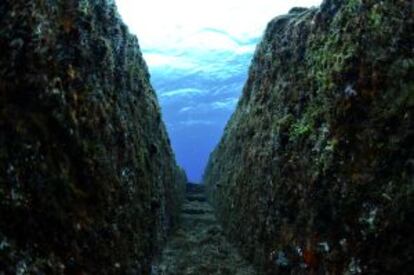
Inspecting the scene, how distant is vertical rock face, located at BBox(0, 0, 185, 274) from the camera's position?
16.8ft

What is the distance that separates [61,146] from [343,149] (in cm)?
342

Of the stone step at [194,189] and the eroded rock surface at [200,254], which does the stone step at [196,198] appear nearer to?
the stone step at [194,189]

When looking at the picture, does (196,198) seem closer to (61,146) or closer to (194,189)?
(194,189)

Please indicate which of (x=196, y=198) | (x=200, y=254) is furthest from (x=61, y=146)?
(x=196, y=198)

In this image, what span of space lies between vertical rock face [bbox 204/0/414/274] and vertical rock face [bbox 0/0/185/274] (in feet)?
8.50

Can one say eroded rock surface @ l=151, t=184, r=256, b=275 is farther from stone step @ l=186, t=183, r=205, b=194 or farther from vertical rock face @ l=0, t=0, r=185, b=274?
stone step @ l=186, t=183, r=205, b=194

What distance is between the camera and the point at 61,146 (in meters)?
5.86

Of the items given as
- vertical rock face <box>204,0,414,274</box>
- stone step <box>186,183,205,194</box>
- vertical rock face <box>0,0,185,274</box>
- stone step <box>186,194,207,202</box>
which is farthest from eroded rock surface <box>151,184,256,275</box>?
stone step <box>186,183,205,194</box>

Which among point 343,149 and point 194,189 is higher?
point 343,149

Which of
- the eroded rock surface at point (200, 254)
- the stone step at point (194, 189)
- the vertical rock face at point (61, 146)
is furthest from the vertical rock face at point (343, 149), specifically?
the stone step at point (194, 189)

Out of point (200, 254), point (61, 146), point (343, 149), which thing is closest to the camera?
point (61, 146)

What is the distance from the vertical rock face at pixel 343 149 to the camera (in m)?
5.63

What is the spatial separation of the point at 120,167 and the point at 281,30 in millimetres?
5855

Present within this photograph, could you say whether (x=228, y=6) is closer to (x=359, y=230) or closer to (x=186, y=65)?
(x=186, y=65)
